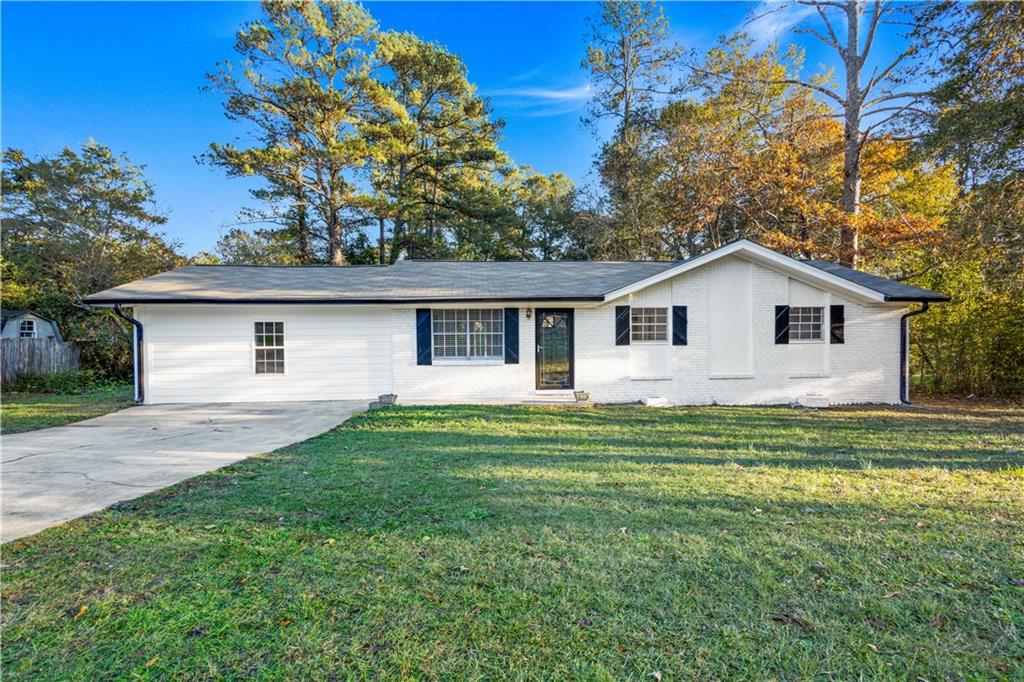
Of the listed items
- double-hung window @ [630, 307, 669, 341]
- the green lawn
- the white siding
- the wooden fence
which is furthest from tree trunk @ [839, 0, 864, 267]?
the wooden fence

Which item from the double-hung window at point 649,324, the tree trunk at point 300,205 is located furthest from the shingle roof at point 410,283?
the tree trunk at point 300,205

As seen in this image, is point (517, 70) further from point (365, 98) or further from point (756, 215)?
point (756, 215)

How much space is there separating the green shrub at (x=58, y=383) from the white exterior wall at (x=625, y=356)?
16.8 feet

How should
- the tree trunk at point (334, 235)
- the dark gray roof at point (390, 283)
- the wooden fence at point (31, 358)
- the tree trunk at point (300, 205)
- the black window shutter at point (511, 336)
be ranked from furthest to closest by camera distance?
the tree trunk at point (334, 235) < the tree trunk at point (300, 205) < the wooden fence at point (31, 358) < the black window shutter at point (511, 336) < the dark gray roof at point (390, 283)

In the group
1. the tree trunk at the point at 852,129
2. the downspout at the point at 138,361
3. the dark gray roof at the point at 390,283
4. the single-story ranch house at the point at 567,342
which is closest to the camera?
the downspout at the point at 138,361

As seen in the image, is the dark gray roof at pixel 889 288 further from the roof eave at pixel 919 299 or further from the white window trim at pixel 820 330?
the white window trim at pixel 820 330

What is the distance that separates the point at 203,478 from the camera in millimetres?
4926

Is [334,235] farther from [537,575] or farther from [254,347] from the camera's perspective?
[537,575]

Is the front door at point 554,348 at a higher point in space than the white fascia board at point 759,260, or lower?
lower

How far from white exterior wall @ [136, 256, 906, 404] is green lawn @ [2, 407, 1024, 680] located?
5441 mm

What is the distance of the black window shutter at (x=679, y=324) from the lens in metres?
10.8

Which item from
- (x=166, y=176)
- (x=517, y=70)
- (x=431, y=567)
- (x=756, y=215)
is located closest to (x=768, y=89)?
(x=756, y=215)

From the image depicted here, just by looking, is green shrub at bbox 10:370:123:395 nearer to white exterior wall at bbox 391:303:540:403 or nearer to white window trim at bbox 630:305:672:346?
white exterior wall at bbox 391:303:540:403

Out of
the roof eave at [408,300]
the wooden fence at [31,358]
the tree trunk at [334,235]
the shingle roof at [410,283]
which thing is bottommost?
the wooden fence at [31,358]
